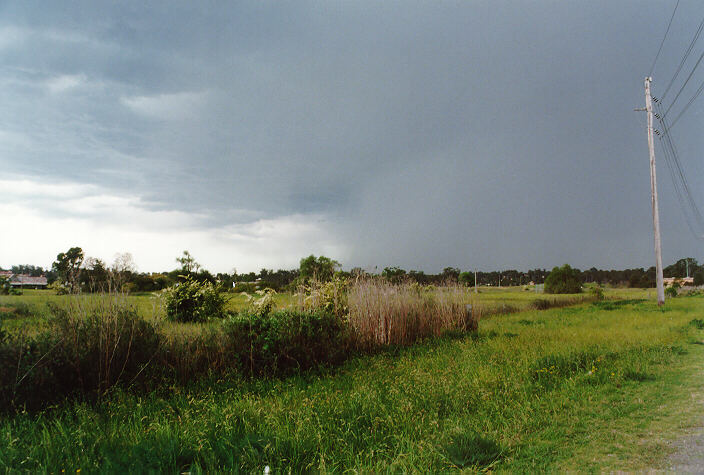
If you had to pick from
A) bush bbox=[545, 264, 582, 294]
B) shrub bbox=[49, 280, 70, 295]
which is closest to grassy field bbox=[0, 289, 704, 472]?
shrub bbox=[49, 280, 70, 295]

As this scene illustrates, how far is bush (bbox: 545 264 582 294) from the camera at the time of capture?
43.6m

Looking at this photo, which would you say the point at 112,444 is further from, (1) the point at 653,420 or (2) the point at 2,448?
(1) the point at 653,420

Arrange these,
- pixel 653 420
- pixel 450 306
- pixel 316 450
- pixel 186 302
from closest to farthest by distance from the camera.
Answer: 1. pixel 316 450
2. pixel 653 420
3. pixel 186 302
4. pixel 450 306

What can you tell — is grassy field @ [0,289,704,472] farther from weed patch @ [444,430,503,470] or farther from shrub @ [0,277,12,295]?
shrub @ [0,277,12,295]

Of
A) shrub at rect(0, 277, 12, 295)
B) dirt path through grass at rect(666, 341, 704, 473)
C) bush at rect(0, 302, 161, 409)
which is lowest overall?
dirt path through grass at rect(666, 341, 704, 473)

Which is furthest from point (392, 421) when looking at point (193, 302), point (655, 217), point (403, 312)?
point (655, 217)

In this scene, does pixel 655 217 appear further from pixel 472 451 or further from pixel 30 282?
pixel 30 282

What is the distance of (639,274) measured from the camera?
181 feet

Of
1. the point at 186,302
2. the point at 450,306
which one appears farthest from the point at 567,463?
the point at 186,302

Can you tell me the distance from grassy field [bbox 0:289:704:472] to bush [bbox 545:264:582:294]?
38.8m

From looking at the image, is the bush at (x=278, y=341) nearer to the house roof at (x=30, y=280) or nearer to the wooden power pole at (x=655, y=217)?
the house roof at (x=30, y=280)

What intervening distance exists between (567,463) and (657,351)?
294 inches

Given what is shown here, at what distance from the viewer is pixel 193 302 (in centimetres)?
1233

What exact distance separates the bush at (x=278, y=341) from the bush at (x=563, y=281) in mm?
41372
